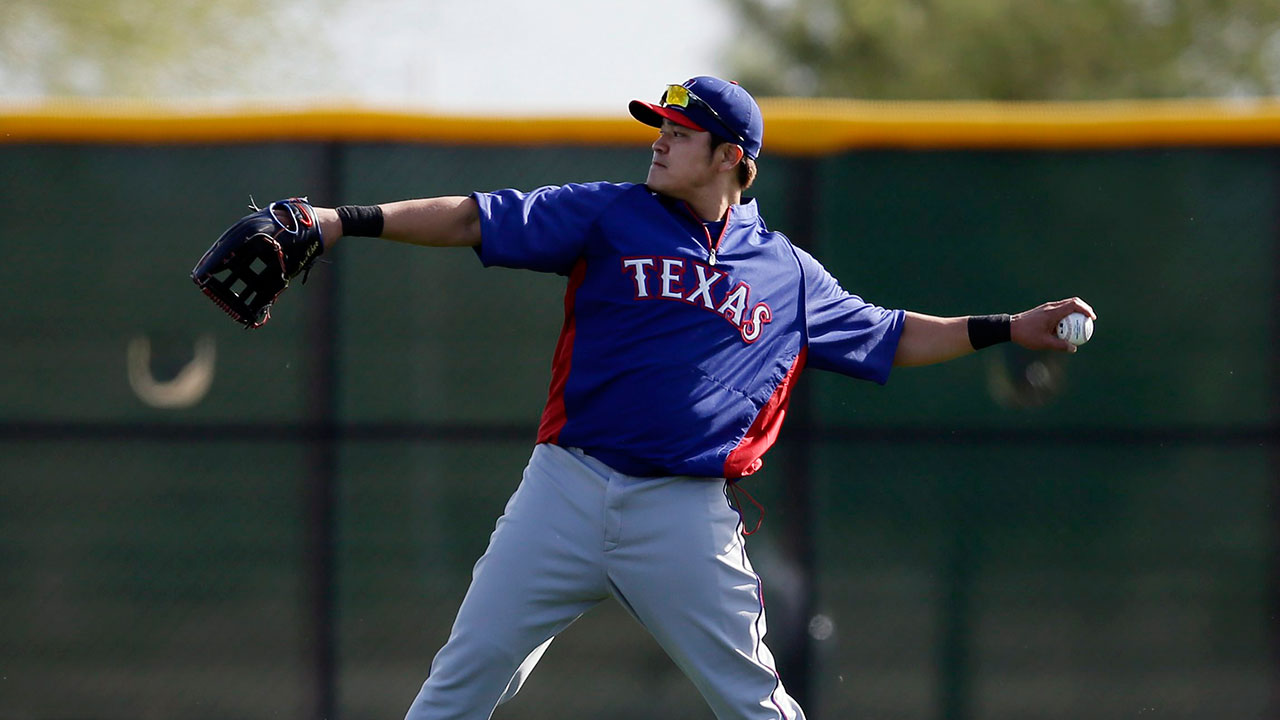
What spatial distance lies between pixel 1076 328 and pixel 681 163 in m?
1.08

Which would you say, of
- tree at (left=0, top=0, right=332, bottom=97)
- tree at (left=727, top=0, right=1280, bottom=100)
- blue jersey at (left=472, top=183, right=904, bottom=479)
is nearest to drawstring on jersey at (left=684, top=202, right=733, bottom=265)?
blue jersey at (left=472, top=183, right=904, bottom=479)

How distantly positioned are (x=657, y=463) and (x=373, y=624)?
78.2 inches

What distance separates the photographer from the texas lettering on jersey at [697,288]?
10.9ft

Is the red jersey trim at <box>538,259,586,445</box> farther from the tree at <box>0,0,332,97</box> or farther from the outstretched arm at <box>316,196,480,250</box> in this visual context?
the tree at <box>0,0,332,97</box>

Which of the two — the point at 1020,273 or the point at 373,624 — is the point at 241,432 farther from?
the point at 1020,273

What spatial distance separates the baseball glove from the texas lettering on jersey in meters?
0.76

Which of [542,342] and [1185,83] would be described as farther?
[1185,83]

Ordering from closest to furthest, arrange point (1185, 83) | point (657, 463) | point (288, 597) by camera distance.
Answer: point (657, 463) → point (288, 597) → point (1185, 83)

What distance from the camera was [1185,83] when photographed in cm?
1538

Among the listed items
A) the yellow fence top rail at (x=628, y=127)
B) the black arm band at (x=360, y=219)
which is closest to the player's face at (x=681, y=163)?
the black arm band at (x=360, y=219)

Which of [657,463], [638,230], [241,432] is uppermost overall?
[638,230]

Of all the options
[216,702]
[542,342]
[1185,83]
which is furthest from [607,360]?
[1185,83]

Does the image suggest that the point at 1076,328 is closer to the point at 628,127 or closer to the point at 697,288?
the point at 697,288

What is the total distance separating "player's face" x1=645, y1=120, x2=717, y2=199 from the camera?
11.2 feet
